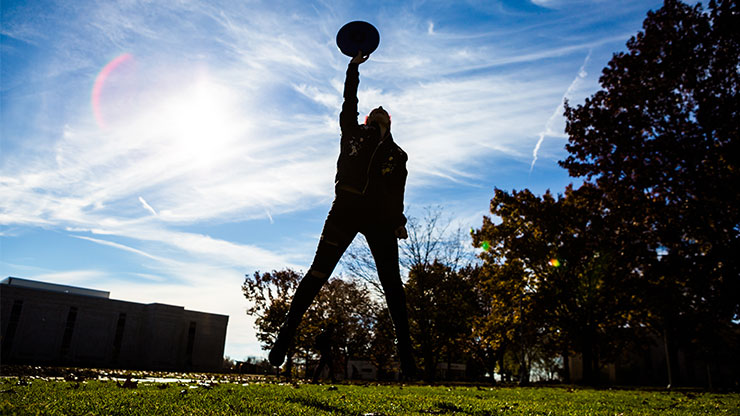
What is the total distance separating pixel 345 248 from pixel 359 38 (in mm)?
2265

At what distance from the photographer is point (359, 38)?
4727 mm

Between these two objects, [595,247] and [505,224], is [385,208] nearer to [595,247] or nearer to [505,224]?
[595,247]

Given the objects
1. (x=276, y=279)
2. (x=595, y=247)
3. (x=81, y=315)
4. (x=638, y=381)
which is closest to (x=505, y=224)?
(x=595, y=247)

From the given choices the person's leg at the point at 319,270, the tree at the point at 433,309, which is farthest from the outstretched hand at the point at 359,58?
the tree at the point at 433,309

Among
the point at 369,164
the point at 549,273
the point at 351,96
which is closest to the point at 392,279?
the point at 369,164

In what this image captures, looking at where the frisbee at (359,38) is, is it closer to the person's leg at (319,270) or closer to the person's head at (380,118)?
the person's head at (380,118)

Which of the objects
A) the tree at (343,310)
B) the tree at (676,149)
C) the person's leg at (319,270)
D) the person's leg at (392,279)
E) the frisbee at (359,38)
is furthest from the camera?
the tree at (343,310)

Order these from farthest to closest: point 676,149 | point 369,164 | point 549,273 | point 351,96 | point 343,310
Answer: point 343,310 → point 549,273 → point 676,149 → point 351,96 → point 369,164

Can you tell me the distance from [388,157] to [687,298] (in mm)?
17694

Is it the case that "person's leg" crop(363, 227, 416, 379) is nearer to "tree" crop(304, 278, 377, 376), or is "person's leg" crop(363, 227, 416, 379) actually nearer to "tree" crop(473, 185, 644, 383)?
"tree" crop(473, 185, 644, 383)

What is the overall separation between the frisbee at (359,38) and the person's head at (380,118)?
2.12 feet

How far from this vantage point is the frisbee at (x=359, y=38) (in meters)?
4.72

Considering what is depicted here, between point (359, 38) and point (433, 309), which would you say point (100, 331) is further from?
point (359, 38)

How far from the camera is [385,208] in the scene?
4625mm
